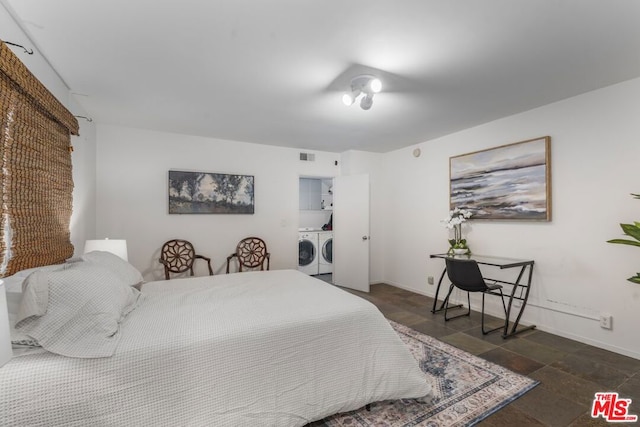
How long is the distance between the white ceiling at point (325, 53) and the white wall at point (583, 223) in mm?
257

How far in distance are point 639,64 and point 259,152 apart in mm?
4063

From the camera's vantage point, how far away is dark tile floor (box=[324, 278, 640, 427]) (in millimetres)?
1746

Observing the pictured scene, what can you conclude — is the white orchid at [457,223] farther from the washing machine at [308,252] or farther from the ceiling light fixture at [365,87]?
the washing machine at [308,252]

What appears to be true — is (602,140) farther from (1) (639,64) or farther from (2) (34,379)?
(2) (34,379)

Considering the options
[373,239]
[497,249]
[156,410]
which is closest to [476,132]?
[497,249]

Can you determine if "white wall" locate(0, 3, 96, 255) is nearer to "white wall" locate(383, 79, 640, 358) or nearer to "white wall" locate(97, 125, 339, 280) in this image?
"white wall" locate(97, 125, 339, 280)

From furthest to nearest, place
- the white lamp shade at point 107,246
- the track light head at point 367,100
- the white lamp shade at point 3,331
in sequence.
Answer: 1. the white lamp shade at point 107,246
2. the track light head at point 367,100
3. the white lamp shade at point 3,331

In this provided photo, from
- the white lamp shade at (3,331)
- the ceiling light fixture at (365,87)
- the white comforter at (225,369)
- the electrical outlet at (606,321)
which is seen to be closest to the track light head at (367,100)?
the ceiling light fixture at (365,87)

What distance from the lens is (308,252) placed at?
5.39 metres

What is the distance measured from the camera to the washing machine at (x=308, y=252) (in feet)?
17.3

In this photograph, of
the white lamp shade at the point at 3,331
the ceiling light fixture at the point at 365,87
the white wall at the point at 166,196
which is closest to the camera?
the white lamp shade at the point at 3,331

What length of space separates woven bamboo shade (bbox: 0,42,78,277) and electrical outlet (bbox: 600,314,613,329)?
4.40 m

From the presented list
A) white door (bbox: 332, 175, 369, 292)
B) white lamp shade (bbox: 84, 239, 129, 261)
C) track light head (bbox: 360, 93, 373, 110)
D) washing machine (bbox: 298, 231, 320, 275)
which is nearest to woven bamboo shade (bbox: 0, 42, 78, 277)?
white lamp shade (bbox: 84, 239, 129, 261)

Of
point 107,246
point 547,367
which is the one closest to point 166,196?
point 107,246
